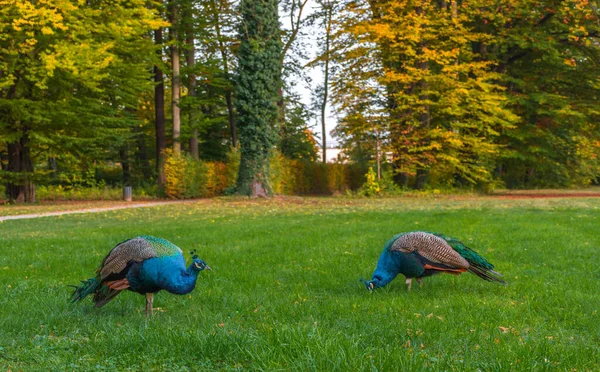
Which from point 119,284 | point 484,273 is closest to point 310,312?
point 119,284

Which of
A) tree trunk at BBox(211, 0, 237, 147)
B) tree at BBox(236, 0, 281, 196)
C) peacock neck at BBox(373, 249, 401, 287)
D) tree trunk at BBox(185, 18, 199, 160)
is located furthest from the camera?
tree trunk at BBox(211, 0, 237, 147)

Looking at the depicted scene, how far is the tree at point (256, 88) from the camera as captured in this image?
1032 inches

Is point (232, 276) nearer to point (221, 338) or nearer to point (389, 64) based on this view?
point (221, 338)

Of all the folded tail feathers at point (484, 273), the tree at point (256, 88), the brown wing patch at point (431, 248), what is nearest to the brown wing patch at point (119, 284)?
the brown wing patch at point (431, 248)

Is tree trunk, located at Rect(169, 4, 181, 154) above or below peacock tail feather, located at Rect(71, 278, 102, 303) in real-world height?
above

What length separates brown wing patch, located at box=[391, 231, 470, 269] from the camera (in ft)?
21.0

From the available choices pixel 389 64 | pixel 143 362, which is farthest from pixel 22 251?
pixel 389 64

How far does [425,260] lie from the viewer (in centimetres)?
643

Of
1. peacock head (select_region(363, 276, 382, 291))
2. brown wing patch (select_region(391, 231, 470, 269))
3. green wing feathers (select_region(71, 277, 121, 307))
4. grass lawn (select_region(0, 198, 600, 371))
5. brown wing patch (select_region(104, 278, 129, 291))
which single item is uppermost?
brown wing patch (select_region(391, 231, 470, 269))

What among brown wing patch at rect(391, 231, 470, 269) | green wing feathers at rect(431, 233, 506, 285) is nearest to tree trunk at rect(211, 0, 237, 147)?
brown wing patch at rect(391, 231, 470, 269)

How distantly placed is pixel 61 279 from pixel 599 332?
21.6 ft

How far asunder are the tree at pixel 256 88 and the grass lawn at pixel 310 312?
14526mm

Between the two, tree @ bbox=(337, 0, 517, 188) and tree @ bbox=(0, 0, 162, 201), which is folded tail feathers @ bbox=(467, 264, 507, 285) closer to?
tree @ bbox=(0, 0, 162, 201)

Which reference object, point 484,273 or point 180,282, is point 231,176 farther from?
point 180,282
